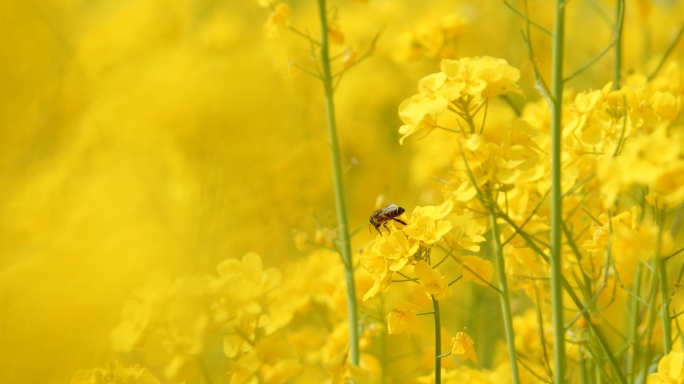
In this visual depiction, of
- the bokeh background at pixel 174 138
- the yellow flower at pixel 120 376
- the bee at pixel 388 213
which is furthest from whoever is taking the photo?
the bokeh background at pixel 174 138

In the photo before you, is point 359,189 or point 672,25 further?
point 672,25

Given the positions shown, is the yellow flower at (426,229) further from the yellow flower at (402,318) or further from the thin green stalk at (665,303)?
the thin green stalk at (665,303)

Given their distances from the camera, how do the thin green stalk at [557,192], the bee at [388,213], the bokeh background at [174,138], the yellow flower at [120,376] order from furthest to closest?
the bokeh background at [174,138]
the bee at [388,213]
the yellow flower at [120,376]
the thin green stalk at [557,192]

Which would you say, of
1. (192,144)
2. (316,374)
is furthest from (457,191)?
(192,144)

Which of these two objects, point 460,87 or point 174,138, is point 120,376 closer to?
point 460,87

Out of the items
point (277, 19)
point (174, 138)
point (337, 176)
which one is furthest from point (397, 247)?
point (174, 138)

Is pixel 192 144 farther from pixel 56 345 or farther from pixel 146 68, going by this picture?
pixel 56 345

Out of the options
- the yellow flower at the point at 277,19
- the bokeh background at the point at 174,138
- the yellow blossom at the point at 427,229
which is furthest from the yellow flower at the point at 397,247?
the yellow flower at the point at 277,19
